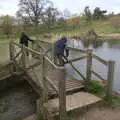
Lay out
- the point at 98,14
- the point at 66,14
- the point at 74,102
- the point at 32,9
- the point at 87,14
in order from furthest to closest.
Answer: the point at 98,14, the point at 66,14, the point at 87,14, the point at 32,9, the point at 74,102

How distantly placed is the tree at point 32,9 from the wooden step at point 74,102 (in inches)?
1469

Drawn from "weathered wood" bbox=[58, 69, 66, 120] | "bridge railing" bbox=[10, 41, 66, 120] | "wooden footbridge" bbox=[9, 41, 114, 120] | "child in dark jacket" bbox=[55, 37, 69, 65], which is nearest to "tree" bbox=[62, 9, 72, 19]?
"bridge railing" bbox=[10, 41, 66, 120]

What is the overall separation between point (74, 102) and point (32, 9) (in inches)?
1557

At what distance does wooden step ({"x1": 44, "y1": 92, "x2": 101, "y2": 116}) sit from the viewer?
460 centimetres

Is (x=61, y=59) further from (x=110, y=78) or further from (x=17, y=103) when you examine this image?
(x=110, y=78)

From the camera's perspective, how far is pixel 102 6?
64.2 m

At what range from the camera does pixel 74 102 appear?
4.92m

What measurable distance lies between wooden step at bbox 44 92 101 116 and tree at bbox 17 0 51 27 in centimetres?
3731

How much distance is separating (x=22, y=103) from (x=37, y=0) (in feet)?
125

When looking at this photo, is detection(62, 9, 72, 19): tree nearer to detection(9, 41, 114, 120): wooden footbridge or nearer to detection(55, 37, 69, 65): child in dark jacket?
detection(55, 37, 69, 65): child in dark jacket

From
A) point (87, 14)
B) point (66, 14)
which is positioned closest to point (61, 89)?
point (87, 14)

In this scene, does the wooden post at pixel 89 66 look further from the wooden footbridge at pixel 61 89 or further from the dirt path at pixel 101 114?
the dirt path at pixel 101 114

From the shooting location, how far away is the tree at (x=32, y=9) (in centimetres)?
4175

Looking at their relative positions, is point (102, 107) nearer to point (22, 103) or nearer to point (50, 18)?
point (22, 103)
